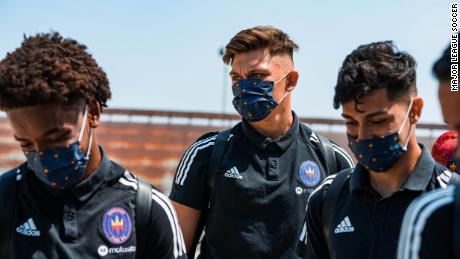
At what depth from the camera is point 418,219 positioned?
253 centimetres

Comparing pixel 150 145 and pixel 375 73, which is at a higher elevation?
pixel 375 73

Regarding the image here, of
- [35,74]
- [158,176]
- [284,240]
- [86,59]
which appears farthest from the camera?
[158,176]

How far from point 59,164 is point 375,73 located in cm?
153

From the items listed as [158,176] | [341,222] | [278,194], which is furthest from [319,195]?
[158,176]

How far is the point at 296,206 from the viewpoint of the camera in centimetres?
416

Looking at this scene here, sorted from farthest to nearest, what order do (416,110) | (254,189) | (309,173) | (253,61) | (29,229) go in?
1. (253,61)
2. (309,173)
3. (254,189)
4. (416,110)
5. (29,229)

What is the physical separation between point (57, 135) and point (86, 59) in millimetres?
381

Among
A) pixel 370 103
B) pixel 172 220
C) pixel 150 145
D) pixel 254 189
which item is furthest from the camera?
pixel 150 145

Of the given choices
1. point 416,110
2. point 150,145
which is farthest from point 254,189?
point 150,145

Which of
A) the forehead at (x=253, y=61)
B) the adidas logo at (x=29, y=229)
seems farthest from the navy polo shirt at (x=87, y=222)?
the forehead at (x=253, y=61)

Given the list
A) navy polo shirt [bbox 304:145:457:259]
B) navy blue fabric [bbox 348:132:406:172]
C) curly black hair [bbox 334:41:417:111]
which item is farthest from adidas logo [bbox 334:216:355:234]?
curly black hair [bbox 334:41:417:111]

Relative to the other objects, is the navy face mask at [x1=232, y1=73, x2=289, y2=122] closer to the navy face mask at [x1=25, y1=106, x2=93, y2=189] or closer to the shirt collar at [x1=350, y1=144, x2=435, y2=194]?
the shirt collar at [x1=350, y1=144, x2=435, y2=194]

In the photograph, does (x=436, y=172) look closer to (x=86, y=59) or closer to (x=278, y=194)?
(x=278, y=194)

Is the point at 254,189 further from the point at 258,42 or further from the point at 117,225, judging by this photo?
the point at 117,225
